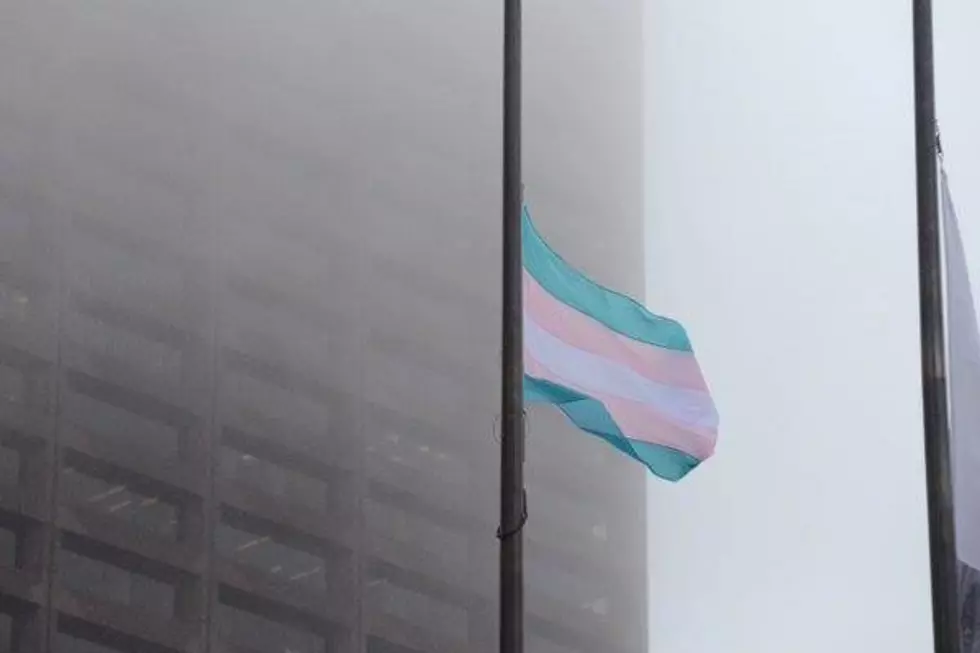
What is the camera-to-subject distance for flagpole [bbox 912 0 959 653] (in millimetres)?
11164

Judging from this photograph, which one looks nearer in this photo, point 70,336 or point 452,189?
point 70,336

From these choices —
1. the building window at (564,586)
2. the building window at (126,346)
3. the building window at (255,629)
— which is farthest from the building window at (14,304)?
the building window at (564,586)

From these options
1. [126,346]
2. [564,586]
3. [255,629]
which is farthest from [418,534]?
[126,346]

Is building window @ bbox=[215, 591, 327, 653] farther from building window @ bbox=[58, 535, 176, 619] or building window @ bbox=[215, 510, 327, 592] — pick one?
building window @ bbox=[58, 535, 176, 619]

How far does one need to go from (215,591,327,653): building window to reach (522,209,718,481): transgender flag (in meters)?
15.7

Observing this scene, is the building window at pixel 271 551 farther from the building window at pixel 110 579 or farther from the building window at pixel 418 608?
the building window at pixel 110 579

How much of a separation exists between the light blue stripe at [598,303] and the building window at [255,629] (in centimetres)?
1567

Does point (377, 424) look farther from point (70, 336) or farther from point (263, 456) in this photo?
point (70, 336)

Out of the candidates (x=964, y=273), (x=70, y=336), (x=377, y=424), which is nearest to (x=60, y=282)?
(x=70, y=336)

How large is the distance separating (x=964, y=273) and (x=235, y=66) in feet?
57.3

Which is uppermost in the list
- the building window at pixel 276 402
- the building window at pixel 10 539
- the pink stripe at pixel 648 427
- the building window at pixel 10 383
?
the pink stripe at pixel 648 427

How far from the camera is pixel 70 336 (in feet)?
90.2

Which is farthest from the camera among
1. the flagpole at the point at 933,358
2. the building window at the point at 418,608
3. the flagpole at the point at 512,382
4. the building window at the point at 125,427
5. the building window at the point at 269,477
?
the building window at the point at 418,608

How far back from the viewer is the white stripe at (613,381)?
1302 cm
